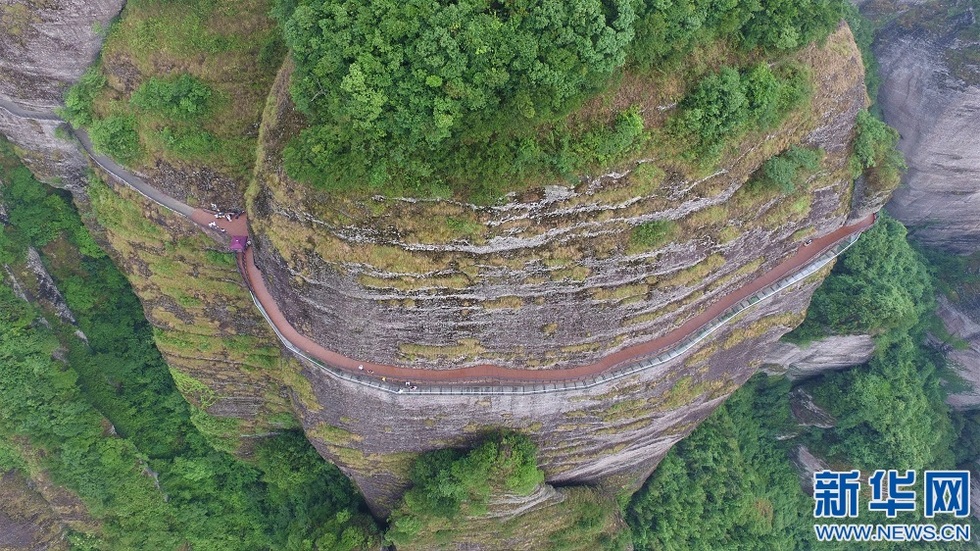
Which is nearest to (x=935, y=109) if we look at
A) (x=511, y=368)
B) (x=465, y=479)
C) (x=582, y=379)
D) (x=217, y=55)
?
(x=582, y=379)

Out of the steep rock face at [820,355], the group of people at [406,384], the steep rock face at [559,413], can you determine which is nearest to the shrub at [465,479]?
the steep rock face at [559,413]

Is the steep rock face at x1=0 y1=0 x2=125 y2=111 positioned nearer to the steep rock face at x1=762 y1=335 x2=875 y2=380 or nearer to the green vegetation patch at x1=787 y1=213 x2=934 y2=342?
the steep rock face at x1=762 y1=335 x2=875 y2=380

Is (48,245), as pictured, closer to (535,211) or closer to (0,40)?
(0,40)

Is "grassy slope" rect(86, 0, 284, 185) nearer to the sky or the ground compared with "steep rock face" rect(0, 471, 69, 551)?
nearer to the sky

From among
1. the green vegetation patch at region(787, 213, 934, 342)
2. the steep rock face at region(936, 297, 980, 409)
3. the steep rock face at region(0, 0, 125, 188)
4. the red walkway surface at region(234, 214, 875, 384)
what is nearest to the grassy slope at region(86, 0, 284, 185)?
the steep rock face at region(0, 0, 125, 188)

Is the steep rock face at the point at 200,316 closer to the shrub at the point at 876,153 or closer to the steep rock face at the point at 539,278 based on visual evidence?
the steep rock face at the point at 539,278

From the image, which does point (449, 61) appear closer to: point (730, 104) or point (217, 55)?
point (730, 104)
